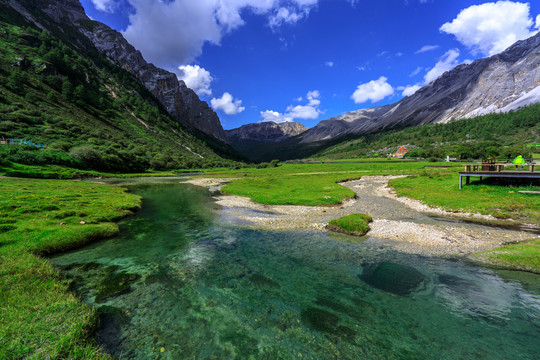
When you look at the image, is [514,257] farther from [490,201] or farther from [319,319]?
[490,201]

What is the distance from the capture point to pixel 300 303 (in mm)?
12281

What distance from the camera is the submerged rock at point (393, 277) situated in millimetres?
13641

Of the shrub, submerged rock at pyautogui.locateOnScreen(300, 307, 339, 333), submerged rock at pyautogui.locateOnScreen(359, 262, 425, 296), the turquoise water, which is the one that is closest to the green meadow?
the turquoise water

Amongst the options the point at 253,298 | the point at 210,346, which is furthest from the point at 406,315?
the point at 210,346

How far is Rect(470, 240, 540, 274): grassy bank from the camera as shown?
15.3 meters

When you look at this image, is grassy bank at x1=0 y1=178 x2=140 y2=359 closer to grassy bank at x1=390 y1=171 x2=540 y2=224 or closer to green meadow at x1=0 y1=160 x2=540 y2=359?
green meadow at x1=0 y1=160 x2=540 y2=359

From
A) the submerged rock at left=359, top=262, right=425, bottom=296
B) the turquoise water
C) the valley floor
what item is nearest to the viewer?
the turquoise water

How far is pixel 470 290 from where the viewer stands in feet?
43.3

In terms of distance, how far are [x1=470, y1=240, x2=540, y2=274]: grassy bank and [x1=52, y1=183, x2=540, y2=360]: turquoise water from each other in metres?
0.99

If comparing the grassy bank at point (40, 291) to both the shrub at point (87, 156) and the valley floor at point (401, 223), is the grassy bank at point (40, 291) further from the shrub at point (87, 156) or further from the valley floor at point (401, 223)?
the shrub at point (87, 156)

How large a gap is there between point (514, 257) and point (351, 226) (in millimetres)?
12598

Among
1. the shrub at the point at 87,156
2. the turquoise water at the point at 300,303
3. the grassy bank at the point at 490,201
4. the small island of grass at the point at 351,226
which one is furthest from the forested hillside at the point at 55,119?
the grassy bank at the point at 490,201

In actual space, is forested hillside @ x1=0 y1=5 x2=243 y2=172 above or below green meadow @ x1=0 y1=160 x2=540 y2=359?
above

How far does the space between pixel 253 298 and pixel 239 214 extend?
2219 centimetres
